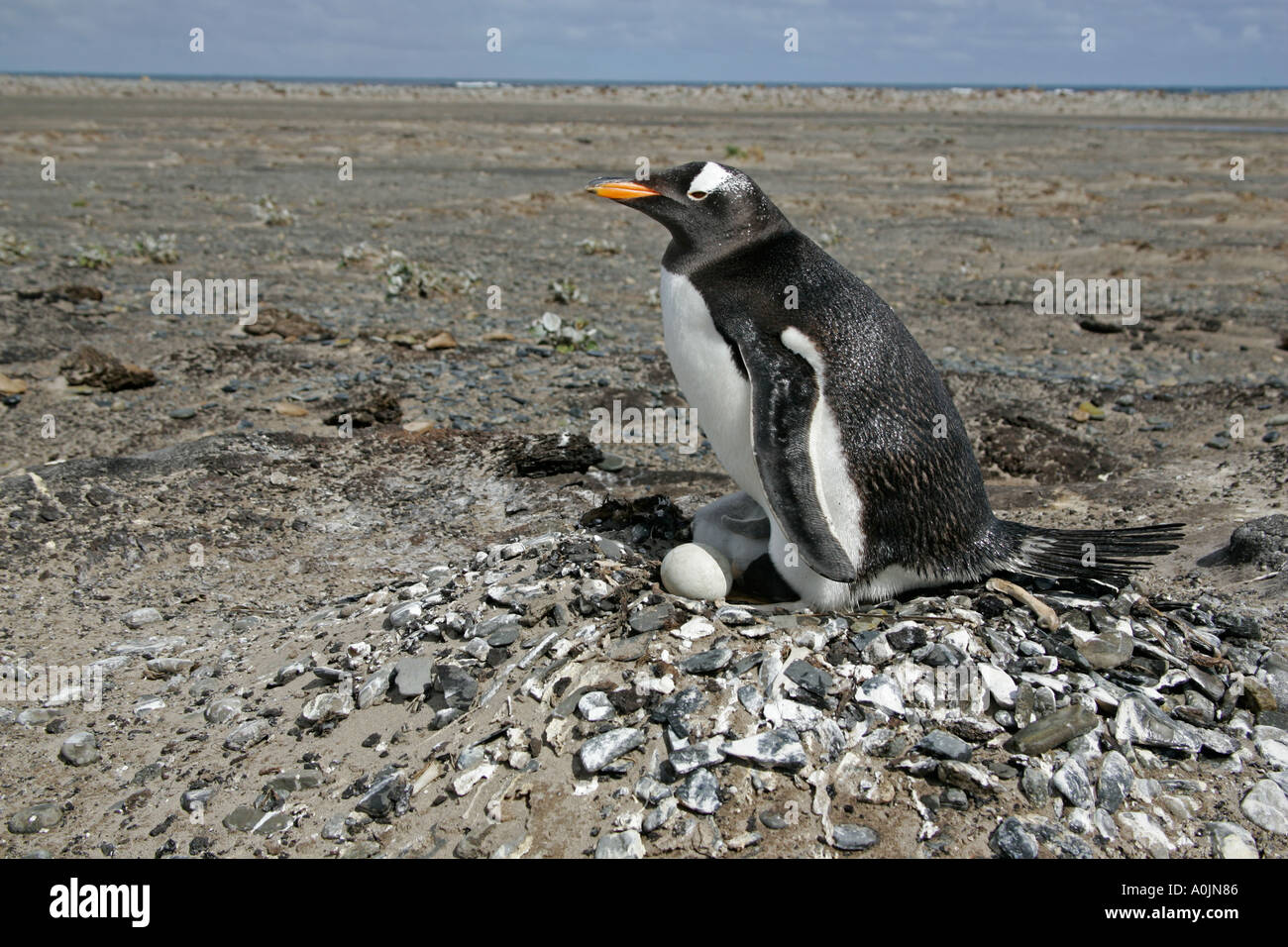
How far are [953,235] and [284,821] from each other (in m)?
13.7

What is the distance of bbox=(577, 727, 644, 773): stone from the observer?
2.62 metres

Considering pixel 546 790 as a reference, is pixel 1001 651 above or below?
above

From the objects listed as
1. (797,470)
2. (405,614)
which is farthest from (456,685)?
(797,470)

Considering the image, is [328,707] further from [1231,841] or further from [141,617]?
[1231,841]

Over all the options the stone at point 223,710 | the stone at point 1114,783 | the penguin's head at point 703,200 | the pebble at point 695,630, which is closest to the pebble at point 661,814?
the pebble at point 695,630

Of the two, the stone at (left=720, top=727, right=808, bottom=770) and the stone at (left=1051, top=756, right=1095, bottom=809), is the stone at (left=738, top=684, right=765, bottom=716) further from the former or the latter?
the stone at (left=1051, top=756, right=1095, bottom=809)

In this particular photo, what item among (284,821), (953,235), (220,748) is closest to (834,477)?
(284,821)

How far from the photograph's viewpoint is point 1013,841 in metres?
2.38

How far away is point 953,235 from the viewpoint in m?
14.2

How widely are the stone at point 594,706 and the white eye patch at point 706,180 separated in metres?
1.87

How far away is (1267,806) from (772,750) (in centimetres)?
134

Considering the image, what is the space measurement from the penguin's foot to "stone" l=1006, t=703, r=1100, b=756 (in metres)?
1.16
